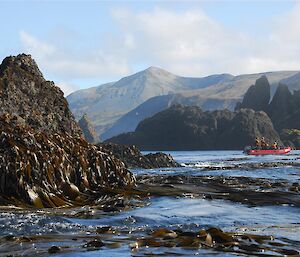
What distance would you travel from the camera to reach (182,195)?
16.6 meters

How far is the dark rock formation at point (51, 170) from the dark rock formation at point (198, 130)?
140m

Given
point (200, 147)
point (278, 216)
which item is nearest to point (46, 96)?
point (278, 216)

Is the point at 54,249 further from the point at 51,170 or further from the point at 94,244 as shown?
the point at 51,170

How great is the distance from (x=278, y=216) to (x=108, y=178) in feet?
24.9

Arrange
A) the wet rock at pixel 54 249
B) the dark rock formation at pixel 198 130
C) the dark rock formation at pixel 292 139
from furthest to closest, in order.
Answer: the dark rock formation at pixel 198 130 → the dark rock formation at pixel 292 139 → the wet rock at pixel 54 249

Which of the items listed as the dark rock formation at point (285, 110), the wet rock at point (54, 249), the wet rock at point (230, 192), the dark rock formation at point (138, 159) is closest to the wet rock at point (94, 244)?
the wet rock at point (54, 249)

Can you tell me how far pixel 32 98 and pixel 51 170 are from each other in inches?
397

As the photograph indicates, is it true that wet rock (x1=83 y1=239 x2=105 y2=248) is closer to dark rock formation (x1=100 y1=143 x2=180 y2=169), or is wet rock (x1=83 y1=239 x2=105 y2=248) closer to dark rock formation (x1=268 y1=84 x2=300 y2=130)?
dark rock formation (x1=100 y1=143 x2=180 y2=169)

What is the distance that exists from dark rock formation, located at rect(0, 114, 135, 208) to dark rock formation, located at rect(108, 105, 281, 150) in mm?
140307

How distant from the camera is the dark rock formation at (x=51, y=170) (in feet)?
44.3

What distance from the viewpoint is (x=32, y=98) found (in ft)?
79.3

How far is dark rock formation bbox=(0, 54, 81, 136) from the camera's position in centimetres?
2061

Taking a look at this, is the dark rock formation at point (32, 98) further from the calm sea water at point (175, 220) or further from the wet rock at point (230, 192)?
the calm sea water at point (175, 220)

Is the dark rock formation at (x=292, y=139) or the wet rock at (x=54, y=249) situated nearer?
the wet rock at (x=54, y=249)
